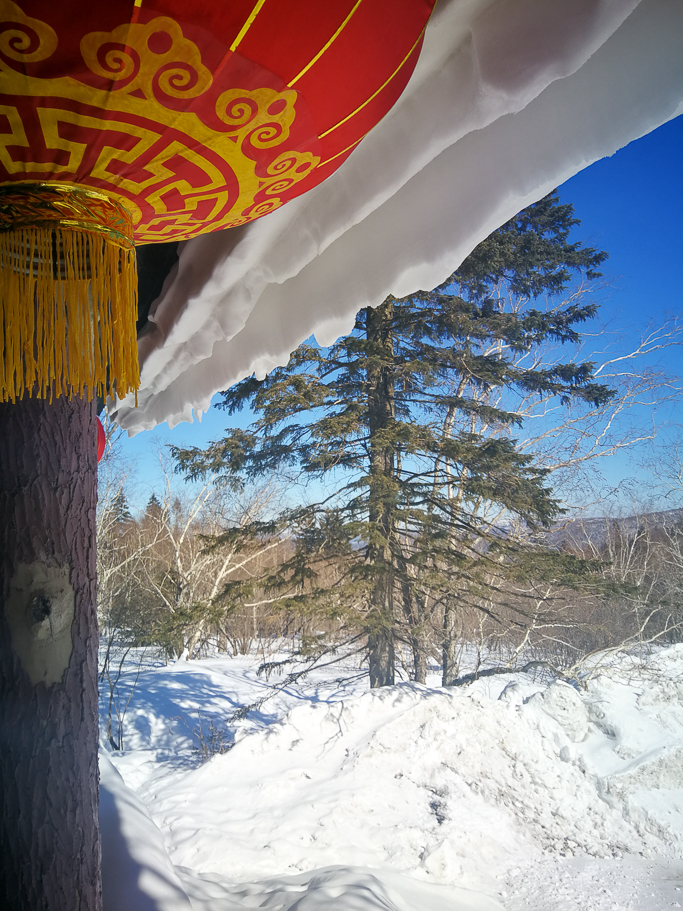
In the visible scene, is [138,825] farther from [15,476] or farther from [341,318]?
[341,318]

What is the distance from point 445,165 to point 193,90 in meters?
0.54

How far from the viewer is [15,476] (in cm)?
91

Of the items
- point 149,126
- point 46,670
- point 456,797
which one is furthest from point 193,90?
point 456,797

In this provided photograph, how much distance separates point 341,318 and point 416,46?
1.90ft

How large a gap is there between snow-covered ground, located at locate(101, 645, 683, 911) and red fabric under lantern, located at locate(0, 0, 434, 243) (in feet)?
6.33

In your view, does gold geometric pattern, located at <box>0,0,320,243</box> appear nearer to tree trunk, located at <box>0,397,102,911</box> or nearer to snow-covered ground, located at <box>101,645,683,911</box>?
tree trunk, located at <box>0,397,102,911</box>

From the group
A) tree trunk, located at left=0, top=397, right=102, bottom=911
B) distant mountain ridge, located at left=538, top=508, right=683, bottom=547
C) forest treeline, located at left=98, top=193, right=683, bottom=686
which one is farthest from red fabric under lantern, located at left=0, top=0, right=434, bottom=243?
distant mountain ridge, located at left=538, top=508, right=683, bottom=547

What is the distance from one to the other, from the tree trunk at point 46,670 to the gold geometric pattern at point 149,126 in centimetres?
53

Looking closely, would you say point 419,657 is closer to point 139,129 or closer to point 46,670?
point 46,670

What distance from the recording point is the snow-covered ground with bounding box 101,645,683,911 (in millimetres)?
2770

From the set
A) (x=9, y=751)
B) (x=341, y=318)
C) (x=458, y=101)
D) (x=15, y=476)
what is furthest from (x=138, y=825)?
(x=458, y=101)

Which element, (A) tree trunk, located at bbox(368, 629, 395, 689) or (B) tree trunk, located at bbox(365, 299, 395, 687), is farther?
(A) tree trunk, located at bbox(368, 629, 395, 689)

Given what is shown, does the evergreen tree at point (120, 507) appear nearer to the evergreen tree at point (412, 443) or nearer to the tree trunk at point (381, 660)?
the evergreen tree at point (412, 443)

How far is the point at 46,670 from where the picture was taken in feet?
2.80
